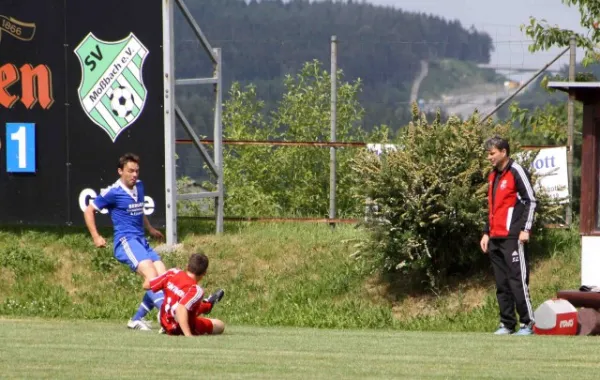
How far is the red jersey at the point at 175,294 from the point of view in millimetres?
12688

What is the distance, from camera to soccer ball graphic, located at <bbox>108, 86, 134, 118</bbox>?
19.0 m

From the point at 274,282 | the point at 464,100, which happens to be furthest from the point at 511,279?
the point at 464,100

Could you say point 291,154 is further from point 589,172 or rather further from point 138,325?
point 138,325

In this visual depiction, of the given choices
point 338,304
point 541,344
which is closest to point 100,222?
point 338,304

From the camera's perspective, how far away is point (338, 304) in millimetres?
17797

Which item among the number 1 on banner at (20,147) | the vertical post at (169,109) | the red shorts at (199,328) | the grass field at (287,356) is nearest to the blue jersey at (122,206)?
the grass field at (287,356)

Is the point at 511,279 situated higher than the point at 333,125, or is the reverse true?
the point at 333,125

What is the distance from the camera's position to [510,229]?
14.2 metres

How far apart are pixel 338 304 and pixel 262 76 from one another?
664 inches

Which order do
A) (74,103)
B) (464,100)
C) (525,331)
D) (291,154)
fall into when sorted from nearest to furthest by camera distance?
(525,331)
(74,103)
(291,154)
(464,100)

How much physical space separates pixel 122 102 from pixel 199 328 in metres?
6.56

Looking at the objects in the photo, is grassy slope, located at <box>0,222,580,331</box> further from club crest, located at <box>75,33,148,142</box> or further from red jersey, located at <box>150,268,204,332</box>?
red jersey, located at <box>150,268,204,332</box>

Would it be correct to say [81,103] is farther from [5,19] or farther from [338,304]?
[338,304]

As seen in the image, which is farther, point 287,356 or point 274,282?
point 274,282
